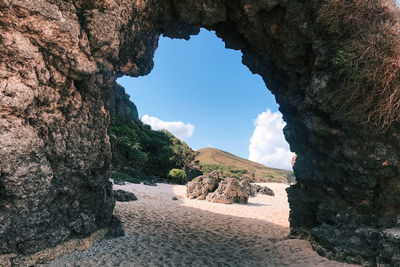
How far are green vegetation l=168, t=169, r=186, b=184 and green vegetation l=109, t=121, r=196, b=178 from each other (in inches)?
70.5

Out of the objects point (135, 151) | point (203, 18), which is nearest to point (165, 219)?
point (203, 18)

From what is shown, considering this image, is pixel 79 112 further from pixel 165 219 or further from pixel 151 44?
pixel 165 219

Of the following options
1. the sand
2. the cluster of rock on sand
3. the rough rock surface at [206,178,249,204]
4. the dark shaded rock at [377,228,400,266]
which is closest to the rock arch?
the dark shaded rock at [377,228,400,266]

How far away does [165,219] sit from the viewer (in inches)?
396

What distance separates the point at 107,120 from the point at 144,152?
26345mm

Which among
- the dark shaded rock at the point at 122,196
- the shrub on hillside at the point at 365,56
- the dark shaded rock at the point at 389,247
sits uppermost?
the shrub on hillside at the point at 365,56

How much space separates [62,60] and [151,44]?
17.2 ft

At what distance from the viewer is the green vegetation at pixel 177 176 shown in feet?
107

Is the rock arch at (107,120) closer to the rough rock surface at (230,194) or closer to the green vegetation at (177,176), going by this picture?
the rough rock surface at (230,194)

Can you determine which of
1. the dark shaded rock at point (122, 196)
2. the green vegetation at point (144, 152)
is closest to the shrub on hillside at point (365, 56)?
the dark shaded rock at point (122, 196)

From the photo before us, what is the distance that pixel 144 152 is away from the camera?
32219 millimetres

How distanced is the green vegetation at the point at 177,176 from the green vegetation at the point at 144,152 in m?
1.79

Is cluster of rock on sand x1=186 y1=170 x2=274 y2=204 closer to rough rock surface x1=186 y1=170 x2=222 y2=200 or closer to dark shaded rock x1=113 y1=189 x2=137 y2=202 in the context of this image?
rough rock surface x1=186 y1=170 x2=222 y2=200

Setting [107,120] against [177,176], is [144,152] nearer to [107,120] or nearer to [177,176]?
[177,176]
